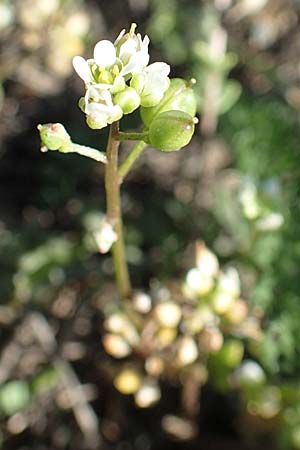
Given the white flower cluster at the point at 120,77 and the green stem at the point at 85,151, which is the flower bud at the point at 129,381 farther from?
the white flower cluster at the point at 120,77

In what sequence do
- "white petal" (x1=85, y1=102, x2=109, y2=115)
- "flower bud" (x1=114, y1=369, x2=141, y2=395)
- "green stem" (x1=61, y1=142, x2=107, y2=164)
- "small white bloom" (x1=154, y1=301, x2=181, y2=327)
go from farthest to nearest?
"flower bud" (x1=114, y1=369, x2=141, y2=395)
"small white bloom" (x1=154, y1=301, x2=181, y2=327)
"green stem" (x1=61, y1=142, x2=107, y2=164)
"white petal" (x1=85, y1=102, x2=109, y2=115)

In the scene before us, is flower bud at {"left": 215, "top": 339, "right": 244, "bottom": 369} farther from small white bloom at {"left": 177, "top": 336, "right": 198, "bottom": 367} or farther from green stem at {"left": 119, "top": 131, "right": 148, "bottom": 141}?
green stem at {"left": 119, "top": 131, "right": 148, "bottom": 141}

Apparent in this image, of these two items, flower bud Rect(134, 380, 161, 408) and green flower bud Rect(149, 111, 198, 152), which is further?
flower bud Rect(134, 380, 161, 408)

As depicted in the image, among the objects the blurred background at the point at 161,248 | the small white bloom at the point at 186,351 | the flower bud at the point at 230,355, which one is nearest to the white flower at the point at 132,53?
the blurred background at the point at 161,248

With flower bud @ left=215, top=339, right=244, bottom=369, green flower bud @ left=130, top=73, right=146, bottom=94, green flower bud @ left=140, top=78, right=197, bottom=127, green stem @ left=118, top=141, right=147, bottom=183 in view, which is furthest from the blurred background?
green flower bud @ left=130, top=73, right=146, bottom=94

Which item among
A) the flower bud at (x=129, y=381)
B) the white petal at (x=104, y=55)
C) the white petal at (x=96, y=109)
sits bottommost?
the flower bud at (x=129, y=381)

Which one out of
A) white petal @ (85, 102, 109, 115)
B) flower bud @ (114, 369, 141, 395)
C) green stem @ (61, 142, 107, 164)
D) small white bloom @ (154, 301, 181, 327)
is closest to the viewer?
Result: white petal @ (85, 102, 109, 115)
